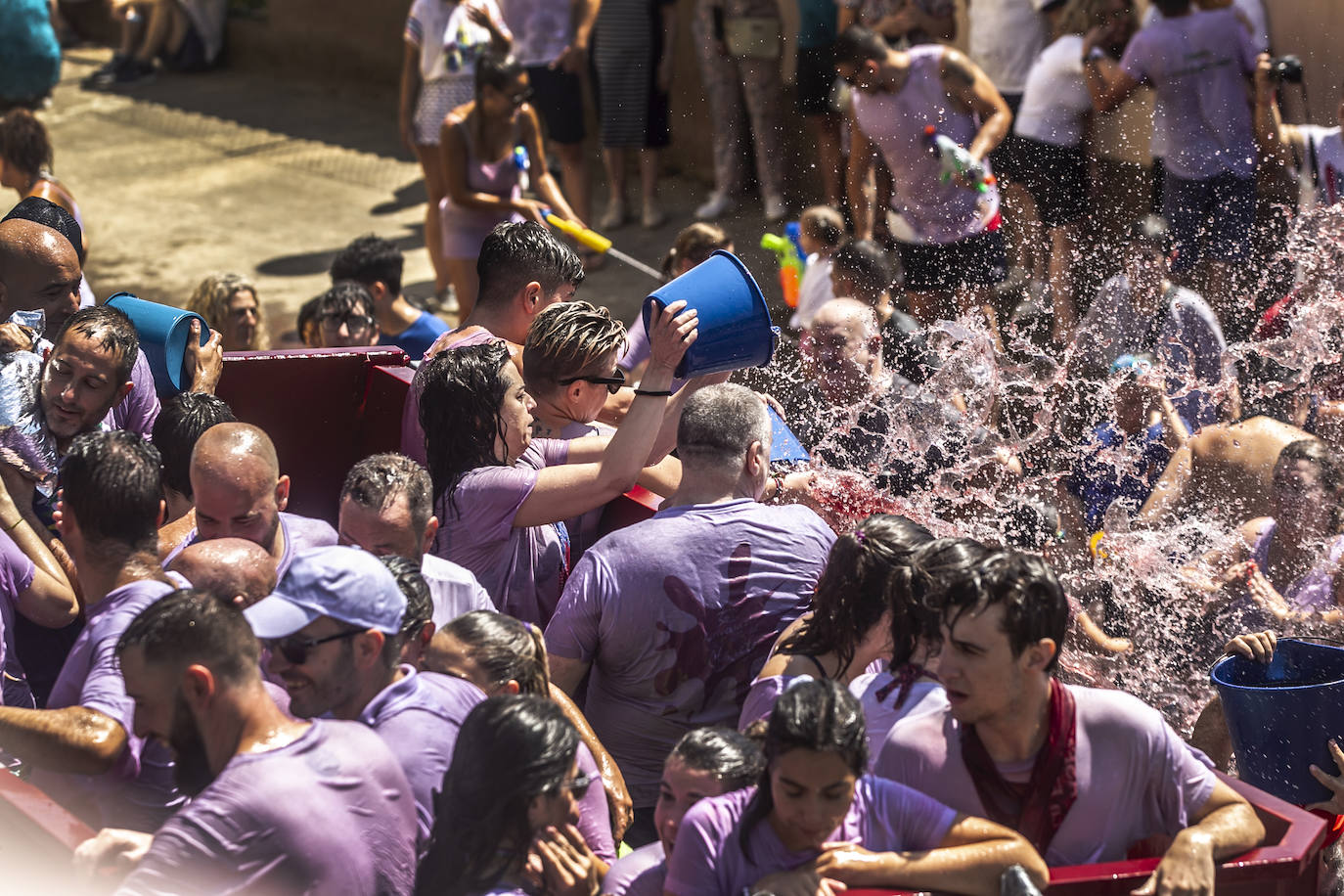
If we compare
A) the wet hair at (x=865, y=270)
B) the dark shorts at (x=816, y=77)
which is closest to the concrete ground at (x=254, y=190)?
the dark shorts at (x=816, y=77)

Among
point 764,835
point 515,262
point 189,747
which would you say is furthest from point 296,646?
point 515,262

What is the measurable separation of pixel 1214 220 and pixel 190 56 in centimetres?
1143

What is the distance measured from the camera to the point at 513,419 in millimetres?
3689

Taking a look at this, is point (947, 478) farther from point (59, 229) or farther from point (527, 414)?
point (59, 229)

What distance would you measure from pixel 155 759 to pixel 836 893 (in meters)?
1.47

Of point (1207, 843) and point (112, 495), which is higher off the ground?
point (112, 495)

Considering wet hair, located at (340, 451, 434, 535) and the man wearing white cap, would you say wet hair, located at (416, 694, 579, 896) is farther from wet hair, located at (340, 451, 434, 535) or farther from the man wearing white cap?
wet hair, located at (340, 451, 434, 535)

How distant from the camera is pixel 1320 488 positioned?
424 centimetres

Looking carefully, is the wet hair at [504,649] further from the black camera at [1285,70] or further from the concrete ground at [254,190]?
the black camera at [1285,70]

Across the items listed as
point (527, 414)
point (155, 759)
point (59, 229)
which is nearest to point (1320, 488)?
point (527, 414)

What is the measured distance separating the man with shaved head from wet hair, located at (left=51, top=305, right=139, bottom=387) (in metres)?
0.55

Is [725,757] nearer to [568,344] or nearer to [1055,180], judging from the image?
[568,344]

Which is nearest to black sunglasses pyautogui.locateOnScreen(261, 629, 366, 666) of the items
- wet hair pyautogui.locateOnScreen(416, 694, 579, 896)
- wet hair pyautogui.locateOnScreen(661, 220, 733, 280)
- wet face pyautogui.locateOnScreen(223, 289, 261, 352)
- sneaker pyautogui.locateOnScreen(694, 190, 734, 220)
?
wet hair pyautogui.locateOnScreen(416, 694, 579, 896)

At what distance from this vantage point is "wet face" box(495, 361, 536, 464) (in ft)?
12.1
